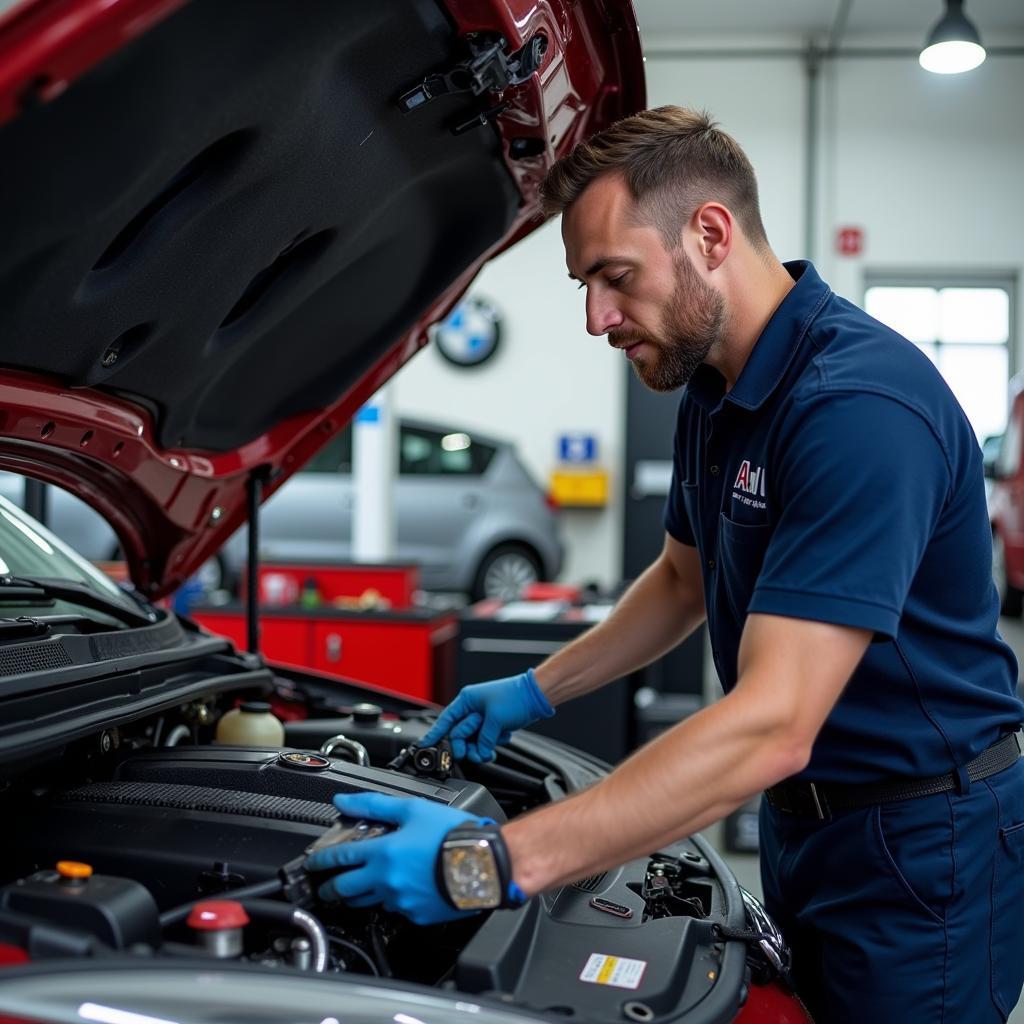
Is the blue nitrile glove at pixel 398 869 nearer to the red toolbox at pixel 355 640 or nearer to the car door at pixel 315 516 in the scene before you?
the red toolbox at pixel 355 640

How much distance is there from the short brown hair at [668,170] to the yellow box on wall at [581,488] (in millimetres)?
6729

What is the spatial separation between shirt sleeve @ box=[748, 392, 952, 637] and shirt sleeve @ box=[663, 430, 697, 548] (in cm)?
46

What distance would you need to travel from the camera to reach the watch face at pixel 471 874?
0.99 metres

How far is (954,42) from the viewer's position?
4902 mm

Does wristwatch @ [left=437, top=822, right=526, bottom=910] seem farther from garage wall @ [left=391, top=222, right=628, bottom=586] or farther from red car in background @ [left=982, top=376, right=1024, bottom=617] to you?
garage wall @ [left=391, top=222, right=628, bottom=586]

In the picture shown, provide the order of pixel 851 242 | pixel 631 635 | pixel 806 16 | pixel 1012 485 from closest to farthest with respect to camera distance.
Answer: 1. pixel 631 635
2. pixel 1012 485
3. pixel 806 16
4. pixel 851 242

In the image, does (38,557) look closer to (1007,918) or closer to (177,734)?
(177,734)

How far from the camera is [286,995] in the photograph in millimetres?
812

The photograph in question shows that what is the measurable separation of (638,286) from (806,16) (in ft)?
24.2

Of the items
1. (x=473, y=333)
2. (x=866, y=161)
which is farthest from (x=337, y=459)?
(x=866, y=161)

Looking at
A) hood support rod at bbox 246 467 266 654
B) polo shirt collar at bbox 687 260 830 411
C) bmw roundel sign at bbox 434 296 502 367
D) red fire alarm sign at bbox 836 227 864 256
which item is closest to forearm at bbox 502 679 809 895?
polo shirt collar at bbox 687 260 830 411

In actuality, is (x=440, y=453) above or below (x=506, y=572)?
above

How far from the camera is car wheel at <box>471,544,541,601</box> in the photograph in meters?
7.29

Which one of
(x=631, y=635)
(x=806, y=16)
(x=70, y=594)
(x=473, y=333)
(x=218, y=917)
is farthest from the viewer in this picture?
(x=473, y=333)
